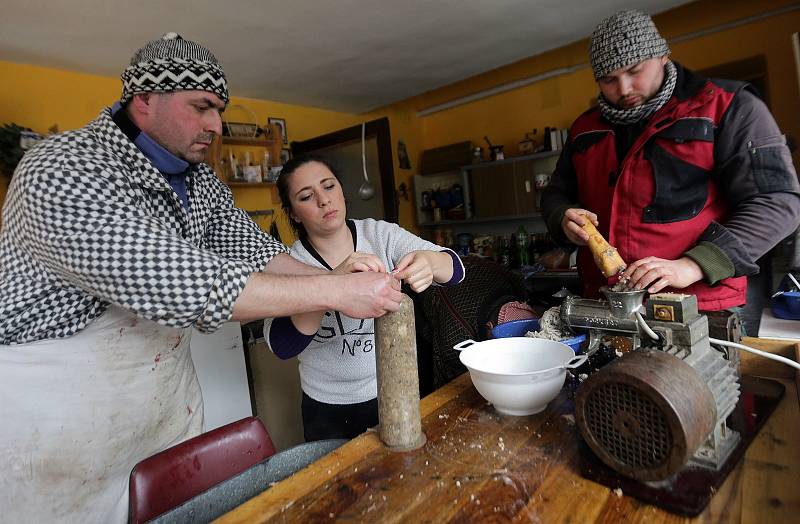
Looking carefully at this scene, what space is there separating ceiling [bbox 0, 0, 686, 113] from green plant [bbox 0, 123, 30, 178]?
0.51 meters

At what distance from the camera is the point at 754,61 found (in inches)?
144

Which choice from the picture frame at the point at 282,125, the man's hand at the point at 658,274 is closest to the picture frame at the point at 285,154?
the picture frame at the point at 282,125

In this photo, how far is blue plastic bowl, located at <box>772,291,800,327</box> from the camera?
1.90m

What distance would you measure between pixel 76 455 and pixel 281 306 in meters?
0.77

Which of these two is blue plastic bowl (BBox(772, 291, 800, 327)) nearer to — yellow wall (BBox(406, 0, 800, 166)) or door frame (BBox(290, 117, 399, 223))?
yellow wall (BBox(406, 0, 800, 166))

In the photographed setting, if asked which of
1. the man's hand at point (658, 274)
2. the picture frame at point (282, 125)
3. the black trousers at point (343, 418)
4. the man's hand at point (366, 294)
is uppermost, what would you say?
the picture frame at point (282, 125)

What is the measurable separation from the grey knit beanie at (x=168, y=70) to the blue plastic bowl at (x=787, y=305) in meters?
2.30

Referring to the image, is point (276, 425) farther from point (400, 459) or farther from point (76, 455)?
point (400, 459)

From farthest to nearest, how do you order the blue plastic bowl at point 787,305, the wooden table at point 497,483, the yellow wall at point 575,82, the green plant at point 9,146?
the yellow wall at point 575,82, the green plant at point 9,146, the blue plastic bowl at point 787,305, the wooden table at point 497,483

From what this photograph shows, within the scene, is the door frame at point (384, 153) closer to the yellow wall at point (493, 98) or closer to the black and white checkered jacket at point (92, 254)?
the yellow wall at point (493, 98)

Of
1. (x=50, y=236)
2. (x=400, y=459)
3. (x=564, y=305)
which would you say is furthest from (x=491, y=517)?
(x=50, y=236)

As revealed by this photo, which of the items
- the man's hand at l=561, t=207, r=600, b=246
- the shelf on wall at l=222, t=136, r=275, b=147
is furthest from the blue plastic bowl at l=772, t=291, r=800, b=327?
the shelf on wall at l=222, t=136, r=275, b=147

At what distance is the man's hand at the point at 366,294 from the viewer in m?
0.99

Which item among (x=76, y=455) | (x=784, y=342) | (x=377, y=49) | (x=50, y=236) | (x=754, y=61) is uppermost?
(x=377, y=49)
